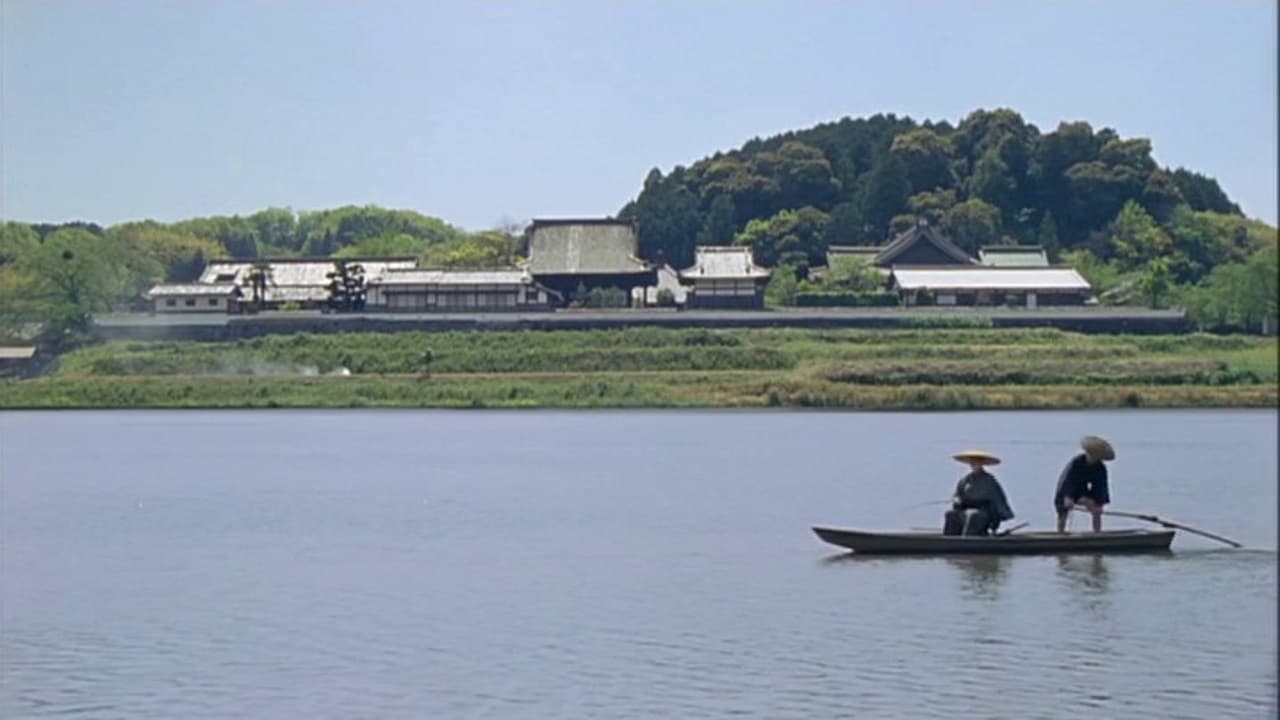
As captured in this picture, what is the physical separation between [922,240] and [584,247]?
37.2ft

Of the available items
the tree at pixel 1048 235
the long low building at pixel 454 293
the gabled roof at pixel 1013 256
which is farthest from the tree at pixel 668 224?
the long low building at pixel 454 293

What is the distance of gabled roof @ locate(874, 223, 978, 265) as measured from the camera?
192ft

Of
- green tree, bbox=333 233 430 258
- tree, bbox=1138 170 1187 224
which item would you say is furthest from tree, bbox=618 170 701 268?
tree, bbox=1138 170 1187 224

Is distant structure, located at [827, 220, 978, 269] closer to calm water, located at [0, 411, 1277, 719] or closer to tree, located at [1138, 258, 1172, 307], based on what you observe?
tree, located at [1138, 258, 1172, 307]

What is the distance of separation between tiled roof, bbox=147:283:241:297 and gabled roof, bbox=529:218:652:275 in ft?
29.1

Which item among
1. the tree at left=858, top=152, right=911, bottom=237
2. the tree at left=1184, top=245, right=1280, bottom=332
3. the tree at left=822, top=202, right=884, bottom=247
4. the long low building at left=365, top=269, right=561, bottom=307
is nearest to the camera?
the tree at left=1184, top=245, right=1280, bottom=332

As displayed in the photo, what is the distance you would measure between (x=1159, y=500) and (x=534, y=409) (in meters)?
20.5

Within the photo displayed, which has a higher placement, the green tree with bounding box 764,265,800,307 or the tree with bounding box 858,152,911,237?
the tree with bounding box 858,152,911,237

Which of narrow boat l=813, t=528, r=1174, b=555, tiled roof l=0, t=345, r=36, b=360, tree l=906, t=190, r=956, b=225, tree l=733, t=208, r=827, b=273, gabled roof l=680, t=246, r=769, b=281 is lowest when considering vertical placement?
narrow boat l=813, t=528, r=1174, b=555

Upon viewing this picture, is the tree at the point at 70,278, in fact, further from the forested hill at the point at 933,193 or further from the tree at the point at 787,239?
the forested hill at the point at 933,193

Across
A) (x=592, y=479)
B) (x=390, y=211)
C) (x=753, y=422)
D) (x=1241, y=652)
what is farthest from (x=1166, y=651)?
(x=390, y=211)

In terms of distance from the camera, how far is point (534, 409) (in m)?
40.2

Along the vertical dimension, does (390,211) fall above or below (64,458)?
above

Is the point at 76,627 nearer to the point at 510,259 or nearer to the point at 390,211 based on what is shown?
the point at 510,259
